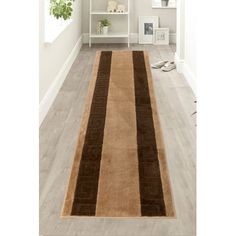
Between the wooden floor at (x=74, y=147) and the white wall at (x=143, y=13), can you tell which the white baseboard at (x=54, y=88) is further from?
the white wall at (x=143, y=13)

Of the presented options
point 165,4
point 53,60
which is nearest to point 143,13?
point 165,4

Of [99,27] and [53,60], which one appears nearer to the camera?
[53,60]

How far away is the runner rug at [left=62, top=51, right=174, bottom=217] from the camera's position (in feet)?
8.26

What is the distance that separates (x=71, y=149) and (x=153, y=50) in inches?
164

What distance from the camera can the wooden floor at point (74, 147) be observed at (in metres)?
2.31

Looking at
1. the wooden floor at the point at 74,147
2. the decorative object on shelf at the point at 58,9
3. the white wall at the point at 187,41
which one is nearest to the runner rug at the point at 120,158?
the wooden floor at the point at 74,147

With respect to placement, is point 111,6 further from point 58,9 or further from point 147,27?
point 58,9

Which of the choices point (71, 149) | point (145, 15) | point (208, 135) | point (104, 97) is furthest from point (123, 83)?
point (208, 135)

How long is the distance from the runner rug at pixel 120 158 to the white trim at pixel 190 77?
1.29 feet

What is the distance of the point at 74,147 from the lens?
11.0ft

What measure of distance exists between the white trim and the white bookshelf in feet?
7.78

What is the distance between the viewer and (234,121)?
3.91 feet

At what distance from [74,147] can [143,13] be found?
491cm
